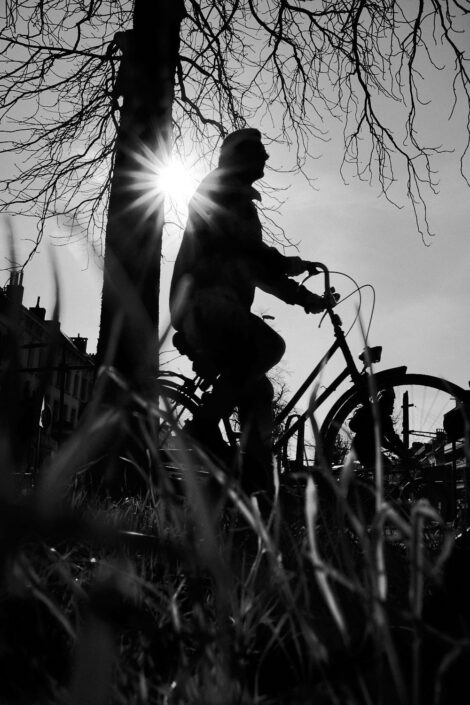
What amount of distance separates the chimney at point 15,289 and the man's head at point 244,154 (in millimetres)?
3583

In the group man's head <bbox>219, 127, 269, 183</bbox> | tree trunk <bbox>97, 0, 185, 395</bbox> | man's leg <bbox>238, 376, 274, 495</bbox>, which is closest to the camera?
man's leg <bbox>238, 376, 274, 495</bbox>

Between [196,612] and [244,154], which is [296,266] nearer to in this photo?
[244,154]

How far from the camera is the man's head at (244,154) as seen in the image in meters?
4.23

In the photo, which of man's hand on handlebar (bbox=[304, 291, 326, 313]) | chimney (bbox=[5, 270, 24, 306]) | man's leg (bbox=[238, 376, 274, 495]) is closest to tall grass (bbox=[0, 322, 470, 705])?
chimney (bbox=[5, 270, 24, 306])

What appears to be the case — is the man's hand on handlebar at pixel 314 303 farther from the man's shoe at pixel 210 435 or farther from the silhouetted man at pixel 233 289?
the man's shoe at pixel 210 435

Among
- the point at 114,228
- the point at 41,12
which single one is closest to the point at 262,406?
the point at 114,228

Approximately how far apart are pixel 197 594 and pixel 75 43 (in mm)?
8254

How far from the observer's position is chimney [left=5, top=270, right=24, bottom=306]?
75 centimetres

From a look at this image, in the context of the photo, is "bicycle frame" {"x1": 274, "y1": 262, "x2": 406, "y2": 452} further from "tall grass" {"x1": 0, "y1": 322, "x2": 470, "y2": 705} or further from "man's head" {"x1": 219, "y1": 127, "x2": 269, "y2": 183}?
"tall grass" {"x1": 0, "y1": 322, "x2": 470, "y2": 705}

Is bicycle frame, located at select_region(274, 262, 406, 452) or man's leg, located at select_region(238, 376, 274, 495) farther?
bicycle frame, located at select_region(274, 262, 406, 452)

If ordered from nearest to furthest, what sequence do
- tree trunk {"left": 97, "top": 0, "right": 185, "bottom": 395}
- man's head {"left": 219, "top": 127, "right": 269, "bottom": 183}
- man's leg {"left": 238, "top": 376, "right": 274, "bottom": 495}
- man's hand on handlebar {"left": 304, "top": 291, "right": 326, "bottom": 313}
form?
1. man's leg {"left": 238, "top": 376, "right": 274, "bottom": 495}
2. man's head {"left": 219, "top": 127, "right": 269, "bottom": 183}
3. man's hand on handlebar {"left": 304, "top": 291, "right": 326, "bottom": 313}
4. tree trunk {"left": 97, "top": 0, "right": 185, "bottom": 395}

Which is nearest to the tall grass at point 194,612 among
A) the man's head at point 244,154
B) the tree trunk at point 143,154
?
the man's head at point 244,154

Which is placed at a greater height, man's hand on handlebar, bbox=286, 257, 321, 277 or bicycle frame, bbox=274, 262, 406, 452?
man's hand on handlebar, bbox=286, 257, 321, 277

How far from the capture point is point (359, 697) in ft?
3.76
